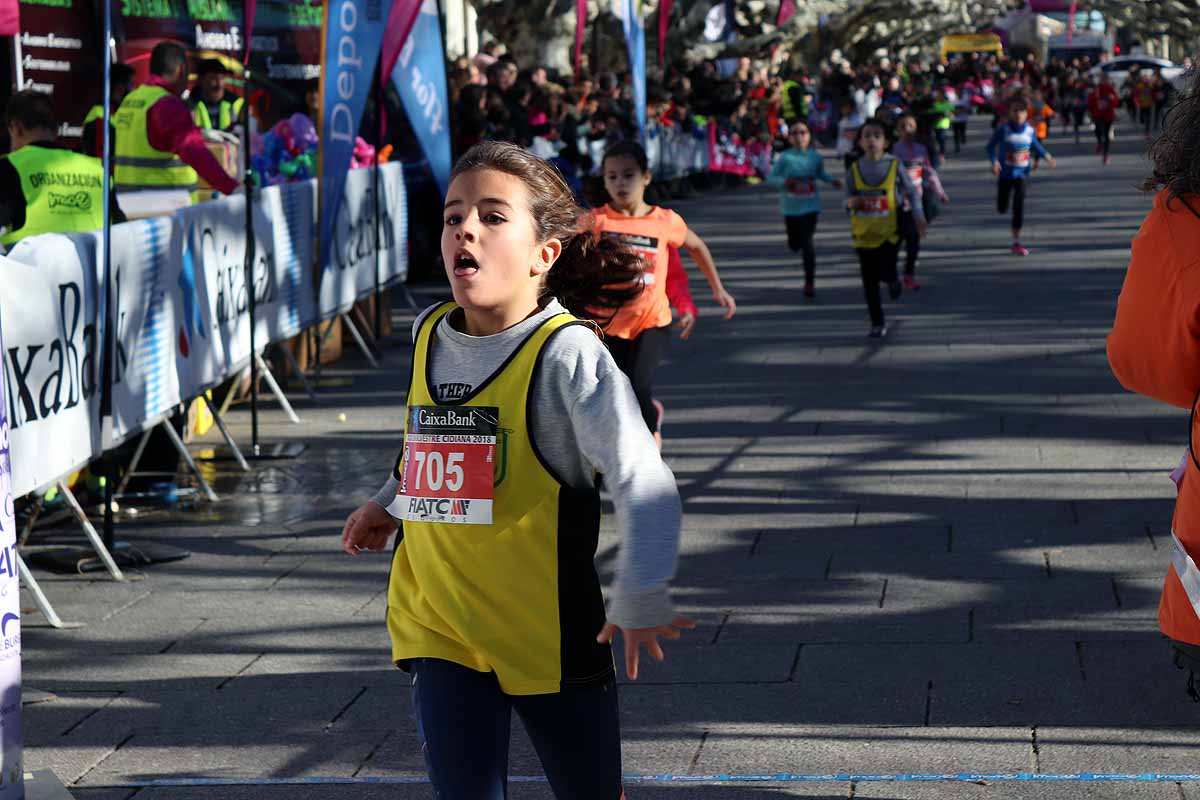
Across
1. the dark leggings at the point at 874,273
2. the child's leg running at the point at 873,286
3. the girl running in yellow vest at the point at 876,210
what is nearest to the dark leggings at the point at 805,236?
the girl running in yellow vest at the point at 876,210

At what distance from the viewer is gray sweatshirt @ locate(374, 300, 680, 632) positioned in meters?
2.84

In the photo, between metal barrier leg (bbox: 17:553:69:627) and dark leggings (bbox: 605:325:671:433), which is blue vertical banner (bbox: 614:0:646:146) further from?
metal barrier leg (bbox: 17:553:69:627)

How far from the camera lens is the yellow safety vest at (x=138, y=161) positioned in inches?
432

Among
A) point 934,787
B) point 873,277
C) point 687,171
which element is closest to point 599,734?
point 934,787

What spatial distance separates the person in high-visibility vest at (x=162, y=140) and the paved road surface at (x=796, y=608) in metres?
1.54

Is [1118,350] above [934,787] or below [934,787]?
above

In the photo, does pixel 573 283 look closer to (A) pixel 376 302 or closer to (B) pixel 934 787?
(B) pixel 934 787

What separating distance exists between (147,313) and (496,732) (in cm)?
546

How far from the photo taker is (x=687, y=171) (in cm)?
2938

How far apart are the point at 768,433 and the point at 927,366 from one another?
2441 millimetres

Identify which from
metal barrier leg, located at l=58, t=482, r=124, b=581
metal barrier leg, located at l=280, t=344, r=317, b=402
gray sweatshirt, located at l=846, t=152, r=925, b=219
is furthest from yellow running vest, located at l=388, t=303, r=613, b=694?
gray sweatshirt, located at l=846, t=152, r=925, b=219

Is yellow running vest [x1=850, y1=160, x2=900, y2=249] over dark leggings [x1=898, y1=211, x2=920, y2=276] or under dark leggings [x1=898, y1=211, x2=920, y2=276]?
over

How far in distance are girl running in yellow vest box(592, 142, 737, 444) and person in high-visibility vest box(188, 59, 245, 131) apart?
6.08 metres

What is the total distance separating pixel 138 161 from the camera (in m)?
11.1
